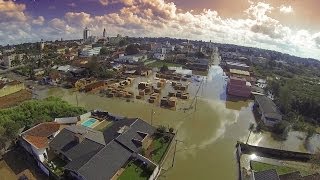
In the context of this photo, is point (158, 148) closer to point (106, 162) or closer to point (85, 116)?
point (106, 162)

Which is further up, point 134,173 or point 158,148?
point 158,148

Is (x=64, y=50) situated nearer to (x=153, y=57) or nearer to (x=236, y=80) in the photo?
(x=153, y=57)

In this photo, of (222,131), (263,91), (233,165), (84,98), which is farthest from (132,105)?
(263,91)

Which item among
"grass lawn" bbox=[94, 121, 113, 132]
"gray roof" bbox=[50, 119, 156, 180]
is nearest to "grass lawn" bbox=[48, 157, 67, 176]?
"gray roof" bbox=[50, 119, 156, 180]

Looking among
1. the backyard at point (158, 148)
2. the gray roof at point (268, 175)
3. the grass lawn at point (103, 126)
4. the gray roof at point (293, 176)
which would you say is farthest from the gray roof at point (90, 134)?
the gray roof at point (293, 176)

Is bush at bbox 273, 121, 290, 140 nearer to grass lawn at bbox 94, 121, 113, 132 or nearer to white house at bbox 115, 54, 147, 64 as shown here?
grass lawn at bbox 94, 121, 113, 132

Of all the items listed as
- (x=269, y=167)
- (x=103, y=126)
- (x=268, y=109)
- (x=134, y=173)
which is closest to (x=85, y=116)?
(x=103, y=126)
